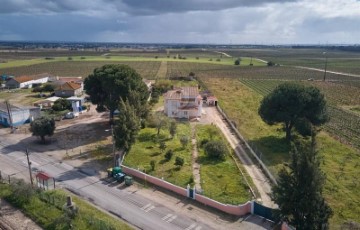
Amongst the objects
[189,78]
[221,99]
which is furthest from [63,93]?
[189,78]

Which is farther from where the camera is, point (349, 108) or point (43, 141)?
point (349, 108)

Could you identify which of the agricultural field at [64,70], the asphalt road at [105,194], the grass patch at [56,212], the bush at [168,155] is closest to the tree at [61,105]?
the asphalt road at [105,194]

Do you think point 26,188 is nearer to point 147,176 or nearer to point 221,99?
point 147,176

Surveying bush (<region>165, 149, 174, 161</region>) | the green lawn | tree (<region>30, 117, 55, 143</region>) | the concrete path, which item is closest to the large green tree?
the concrete path

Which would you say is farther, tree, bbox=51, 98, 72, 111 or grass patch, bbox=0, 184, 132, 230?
tree, bbox=51, 98, 72, 111

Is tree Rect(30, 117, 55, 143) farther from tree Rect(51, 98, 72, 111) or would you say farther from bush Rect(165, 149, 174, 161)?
tree Rect(51, 98, 72, 111)

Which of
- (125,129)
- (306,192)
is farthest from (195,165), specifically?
(306,192)
